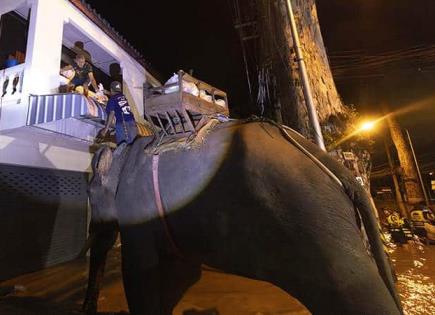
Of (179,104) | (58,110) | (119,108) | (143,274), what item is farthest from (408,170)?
(58,110)

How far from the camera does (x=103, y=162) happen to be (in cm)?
317

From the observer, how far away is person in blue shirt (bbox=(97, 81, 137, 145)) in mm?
3551

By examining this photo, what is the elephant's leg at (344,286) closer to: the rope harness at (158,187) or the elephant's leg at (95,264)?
the rope harness at (158,187)

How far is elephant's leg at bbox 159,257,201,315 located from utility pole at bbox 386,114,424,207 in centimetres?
1002

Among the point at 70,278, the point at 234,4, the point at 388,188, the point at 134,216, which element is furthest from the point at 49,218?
the point at 388,188

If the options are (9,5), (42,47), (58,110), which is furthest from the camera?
(9,5)

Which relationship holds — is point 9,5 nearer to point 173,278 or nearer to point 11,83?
point 11,83

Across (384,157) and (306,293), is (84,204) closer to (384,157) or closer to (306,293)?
(306,293)

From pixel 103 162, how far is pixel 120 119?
0.87m

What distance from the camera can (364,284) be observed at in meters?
1.59

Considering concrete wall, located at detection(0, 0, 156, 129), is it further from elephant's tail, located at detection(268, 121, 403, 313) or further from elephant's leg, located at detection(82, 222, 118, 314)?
elephant's tail, located at detection(268, 121, 403, 313)

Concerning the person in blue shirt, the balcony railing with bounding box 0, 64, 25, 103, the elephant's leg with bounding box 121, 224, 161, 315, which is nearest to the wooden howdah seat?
the person in blue shirt

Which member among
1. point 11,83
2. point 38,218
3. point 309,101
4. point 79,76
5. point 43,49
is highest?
point 43,49

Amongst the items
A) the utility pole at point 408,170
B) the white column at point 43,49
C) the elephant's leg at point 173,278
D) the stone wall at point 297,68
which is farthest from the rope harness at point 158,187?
the utility pole at point 408,170
